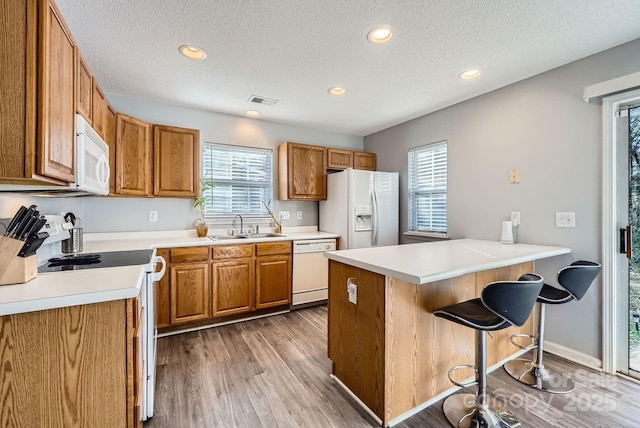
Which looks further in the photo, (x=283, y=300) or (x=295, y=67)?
(x=283, y=300)

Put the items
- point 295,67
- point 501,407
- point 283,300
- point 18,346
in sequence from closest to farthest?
point 18,346, point 501,407, point 295,67, point 283,300

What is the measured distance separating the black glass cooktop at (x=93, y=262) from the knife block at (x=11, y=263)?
0.96ft

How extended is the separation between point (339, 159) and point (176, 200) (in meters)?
2.27

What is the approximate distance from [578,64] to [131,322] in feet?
11.5

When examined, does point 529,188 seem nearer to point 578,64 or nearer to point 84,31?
point 578,64

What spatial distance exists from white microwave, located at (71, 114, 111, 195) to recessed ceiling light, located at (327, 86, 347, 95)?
2045mm

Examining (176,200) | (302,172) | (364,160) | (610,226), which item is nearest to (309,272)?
(302,172)

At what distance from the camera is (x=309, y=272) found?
11.5 ft

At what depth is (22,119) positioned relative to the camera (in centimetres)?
105

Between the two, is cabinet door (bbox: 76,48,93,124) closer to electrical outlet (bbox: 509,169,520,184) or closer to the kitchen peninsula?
the kitchen peninsula

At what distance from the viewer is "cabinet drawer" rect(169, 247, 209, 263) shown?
2766 mm

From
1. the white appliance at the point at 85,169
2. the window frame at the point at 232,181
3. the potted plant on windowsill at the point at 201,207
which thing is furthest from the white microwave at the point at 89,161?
the window frame at the point at 232,181

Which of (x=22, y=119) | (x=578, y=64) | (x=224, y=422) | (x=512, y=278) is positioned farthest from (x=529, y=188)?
(x=22, y=119)

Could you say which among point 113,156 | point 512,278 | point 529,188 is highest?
point 113,156
